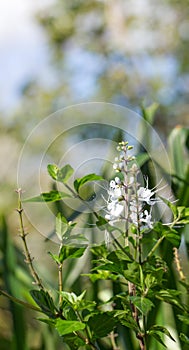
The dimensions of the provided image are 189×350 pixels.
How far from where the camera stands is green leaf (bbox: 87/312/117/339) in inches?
17.2

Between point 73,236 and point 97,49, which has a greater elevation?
point 97,49

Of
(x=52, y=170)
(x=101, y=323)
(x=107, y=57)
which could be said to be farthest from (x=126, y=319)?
(x=107, y=57)

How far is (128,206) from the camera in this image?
1.40 ft

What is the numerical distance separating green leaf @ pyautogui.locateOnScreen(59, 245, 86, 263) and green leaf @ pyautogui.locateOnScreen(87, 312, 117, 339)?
5 cm

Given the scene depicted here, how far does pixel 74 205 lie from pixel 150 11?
8219 mm

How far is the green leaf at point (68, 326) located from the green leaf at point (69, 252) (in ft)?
0.17

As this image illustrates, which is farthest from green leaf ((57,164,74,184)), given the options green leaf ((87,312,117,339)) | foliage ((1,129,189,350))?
green leaf ((87,312,117,339))

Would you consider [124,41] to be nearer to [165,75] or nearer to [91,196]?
[165,75]

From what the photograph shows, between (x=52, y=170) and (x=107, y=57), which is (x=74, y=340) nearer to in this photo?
(x=52, y=170)

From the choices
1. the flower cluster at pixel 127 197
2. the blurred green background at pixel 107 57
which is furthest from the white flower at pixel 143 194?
the blurred green background at pixel 107 57

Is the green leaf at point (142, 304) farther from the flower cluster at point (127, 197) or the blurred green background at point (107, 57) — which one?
the blurred green background at point (107, 57)

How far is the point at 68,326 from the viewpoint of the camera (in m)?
0.41

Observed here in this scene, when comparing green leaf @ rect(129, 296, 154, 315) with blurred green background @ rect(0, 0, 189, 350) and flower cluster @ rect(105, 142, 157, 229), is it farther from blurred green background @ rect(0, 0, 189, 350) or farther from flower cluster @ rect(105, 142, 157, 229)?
blurred green background @ rect(0, 0, 189, 350)

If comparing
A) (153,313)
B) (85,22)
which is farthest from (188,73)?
(153,313)
